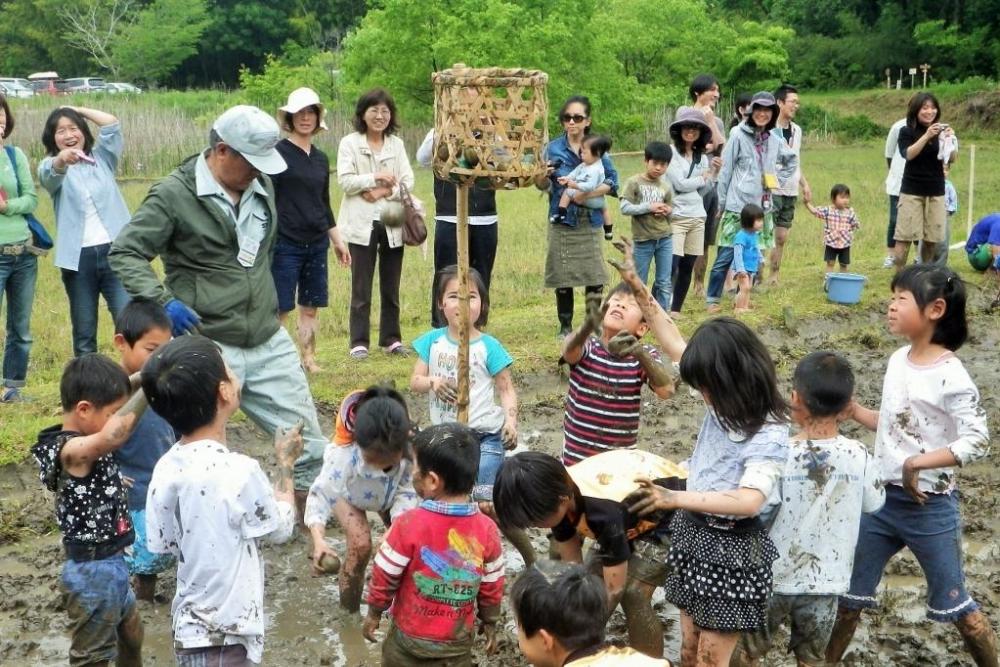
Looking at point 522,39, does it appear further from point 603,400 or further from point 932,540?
point 932,540

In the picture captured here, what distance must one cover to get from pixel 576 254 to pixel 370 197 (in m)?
1.72

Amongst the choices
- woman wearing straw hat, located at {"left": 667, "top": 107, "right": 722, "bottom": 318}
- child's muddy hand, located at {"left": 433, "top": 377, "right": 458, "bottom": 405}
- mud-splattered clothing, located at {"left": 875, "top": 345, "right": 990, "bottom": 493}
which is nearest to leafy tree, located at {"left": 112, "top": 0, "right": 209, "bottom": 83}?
woman wearing straw hat, located at {"left": 667, "top": 107, "right": 722, "bottom": 318}

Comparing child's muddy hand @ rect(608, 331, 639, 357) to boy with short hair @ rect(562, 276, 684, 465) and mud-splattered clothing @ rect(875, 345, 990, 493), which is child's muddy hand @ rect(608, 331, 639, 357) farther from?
mud-splattered clothing @ rect(875, 345, 990, 493)

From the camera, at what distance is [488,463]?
543cm

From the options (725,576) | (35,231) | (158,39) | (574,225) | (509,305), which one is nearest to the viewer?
(725,576)

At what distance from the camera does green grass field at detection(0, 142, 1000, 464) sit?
8163mm

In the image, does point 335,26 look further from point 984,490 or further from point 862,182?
point 984,490

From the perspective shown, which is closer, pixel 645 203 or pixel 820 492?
pixel 820 492

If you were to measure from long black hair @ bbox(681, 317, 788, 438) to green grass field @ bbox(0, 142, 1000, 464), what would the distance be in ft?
15.0

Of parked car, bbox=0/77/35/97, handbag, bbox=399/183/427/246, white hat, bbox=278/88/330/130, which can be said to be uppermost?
parked car, bbox=0/77/35/97

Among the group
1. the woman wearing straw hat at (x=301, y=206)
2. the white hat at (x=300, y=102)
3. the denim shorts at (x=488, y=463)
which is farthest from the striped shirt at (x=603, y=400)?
the white hat at (x=300, y=102)

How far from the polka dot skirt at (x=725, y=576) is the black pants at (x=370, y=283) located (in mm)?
5185

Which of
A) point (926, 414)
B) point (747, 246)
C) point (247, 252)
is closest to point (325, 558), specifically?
point (247, 252)

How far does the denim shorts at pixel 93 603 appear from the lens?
402cm
